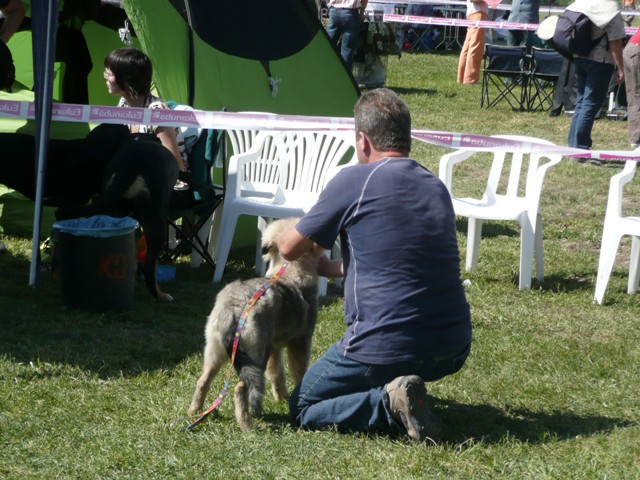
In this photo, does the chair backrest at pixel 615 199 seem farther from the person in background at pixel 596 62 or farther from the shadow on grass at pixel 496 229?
the person in background at pixel 596 62

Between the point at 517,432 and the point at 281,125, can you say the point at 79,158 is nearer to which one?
the point at 281,125

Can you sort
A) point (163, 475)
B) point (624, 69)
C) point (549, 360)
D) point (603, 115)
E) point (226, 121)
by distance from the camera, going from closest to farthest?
point (163, 475)
point (549, 360)
point (226, 121)
point (624, 69)
point (603, 115)

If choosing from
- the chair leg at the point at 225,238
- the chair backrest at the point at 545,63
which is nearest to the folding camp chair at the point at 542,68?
the chair backrest at the point at 545,63

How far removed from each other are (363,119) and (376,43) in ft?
40.2

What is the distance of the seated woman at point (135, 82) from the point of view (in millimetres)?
6355

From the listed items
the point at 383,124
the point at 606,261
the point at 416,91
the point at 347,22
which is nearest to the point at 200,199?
the point at 606,261

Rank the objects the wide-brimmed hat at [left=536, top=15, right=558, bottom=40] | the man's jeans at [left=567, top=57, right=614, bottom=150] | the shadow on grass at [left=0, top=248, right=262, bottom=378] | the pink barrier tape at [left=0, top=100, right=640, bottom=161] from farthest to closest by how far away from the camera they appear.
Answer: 1. the wide-brimmed hat at [left=536, top=15, right=558, bottom=40]
2. the man's jeans at [left=567, top=57, right=614, bottom=150]
3. the pink barrier tape at [left=0, top=100, right=640, bottom=161]
4. the shadow on grass at [left=0, top=248, right=262, bottom=378]

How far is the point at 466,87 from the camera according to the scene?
17.3m

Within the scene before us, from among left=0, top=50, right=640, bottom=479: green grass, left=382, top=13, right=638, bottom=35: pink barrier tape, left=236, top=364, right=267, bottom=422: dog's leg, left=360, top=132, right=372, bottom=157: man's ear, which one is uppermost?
left=382, top=13, right=638, bottom=35: pink barrier tape

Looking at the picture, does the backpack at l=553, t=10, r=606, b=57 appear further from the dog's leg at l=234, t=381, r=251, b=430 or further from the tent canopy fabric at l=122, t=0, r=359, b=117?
the dog's leg at l=234, t=381, r=251, b=430

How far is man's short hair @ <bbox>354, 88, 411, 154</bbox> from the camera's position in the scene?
12.9 ft

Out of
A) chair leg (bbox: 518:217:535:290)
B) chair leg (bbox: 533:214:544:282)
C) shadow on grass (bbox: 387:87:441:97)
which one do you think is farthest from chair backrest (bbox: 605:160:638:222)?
shadow on grass (bbox: 387:87:441:97)

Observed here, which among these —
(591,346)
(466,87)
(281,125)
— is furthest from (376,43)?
(591,346)

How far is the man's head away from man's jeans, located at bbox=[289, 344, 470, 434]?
805mm
